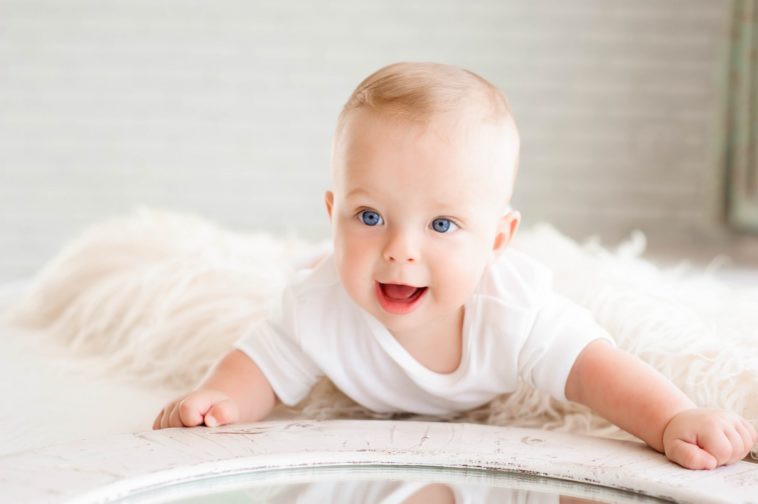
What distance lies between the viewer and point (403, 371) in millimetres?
1074

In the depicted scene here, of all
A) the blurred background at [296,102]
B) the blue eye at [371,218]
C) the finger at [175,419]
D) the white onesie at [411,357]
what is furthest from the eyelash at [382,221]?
the blurred background at [296,102]

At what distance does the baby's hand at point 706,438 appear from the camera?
0.87m

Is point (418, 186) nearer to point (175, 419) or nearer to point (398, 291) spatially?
point (398, 291)

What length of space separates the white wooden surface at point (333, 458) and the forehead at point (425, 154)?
0.22 metres

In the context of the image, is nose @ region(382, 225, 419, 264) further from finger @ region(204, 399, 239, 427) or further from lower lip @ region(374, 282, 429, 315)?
finger @ region(204, 399, 239, 427)

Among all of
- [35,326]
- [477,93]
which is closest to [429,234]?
[477,93]

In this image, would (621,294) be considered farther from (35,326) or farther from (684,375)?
(35,326)

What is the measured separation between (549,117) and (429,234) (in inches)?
78.3

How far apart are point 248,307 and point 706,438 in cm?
66

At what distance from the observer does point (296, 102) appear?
9.40 ft

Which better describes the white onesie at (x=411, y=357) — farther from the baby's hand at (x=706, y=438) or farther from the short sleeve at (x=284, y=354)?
the baby's hand at (x=706, y=438)

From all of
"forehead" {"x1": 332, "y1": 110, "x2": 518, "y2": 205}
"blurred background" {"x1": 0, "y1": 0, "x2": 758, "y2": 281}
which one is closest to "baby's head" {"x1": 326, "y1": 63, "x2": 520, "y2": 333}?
"forehead" {"x1": 332, "y1": 110, "x2": 518, "y2": 205}

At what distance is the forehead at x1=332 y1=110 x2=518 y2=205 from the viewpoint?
92cm

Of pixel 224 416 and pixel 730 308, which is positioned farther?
pixel 730 308
